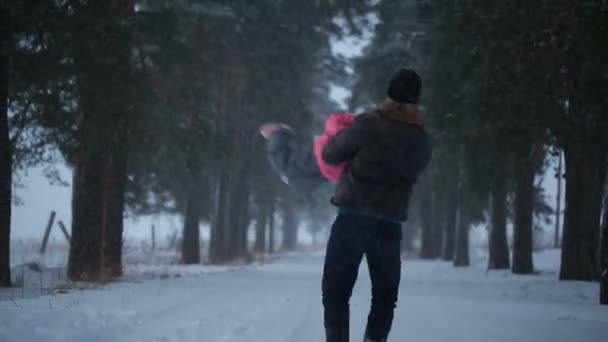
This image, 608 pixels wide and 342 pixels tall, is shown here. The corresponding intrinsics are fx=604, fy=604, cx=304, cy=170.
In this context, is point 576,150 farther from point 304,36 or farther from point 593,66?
point 304,36

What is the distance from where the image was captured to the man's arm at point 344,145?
413 centimetres

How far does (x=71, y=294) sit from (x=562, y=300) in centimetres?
786

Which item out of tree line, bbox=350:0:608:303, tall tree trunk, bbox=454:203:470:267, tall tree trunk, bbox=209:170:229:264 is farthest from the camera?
tall tree trunk, bbox=454:203:470:267

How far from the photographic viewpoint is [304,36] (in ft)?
66.5

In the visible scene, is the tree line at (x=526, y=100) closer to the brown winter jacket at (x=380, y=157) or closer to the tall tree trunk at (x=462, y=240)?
the tall tree trunk at (x=462, y=240)

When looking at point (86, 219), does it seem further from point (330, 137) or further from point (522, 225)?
point (522, 225)

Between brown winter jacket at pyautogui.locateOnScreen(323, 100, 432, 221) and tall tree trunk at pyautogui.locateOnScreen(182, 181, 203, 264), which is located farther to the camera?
tall tree trunk at pyautogui.locateOnScreen(182, 181, 203, 264)

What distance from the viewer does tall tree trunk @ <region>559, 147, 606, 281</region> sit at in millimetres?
13000

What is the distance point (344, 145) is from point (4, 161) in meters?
8.07

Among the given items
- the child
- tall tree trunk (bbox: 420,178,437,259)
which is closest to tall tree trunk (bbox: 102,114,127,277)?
the child

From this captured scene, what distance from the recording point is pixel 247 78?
2128 centimetres

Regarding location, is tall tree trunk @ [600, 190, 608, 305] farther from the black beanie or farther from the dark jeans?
the black beanie

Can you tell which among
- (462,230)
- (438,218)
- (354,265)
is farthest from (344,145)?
(438,218)

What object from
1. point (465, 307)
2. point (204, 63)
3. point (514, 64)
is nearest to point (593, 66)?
point (514, 64)
